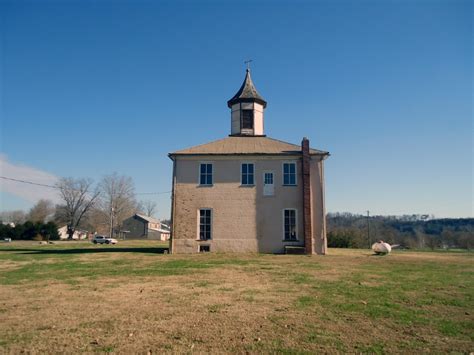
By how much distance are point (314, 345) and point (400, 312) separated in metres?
3.16

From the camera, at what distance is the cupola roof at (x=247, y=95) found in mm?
28609

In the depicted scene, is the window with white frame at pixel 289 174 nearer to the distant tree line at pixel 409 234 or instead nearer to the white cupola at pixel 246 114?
the white cupola at pixel 246 114

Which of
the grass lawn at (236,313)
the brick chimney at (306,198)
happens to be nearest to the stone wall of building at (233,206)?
the brick chimney at (306,198)

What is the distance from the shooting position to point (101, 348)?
16.8 feet

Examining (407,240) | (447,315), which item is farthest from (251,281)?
(407,240)

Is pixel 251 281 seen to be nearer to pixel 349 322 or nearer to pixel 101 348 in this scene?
pixel 349 322

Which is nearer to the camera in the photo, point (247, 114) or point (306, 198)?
point (306, 198)

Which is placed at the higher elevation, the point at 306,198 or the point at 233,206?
the point at 306,198

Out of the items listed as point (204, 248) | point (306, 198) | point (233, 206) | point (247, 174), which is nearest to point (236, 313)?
point (204, 248)

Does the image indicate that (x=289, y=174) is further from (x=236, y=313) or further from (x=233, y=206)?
(x=236, y=313)

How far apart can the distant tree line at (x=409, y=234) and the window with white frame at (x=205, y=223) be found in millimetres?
22196

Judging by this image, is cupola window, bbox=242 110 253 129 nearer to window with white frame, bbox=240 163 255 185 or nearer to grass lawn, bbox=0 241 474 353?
window with white frame, bbox=240 163 255 185

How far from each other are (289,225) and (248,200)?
132 inches

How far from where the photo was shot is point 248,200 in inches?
920
